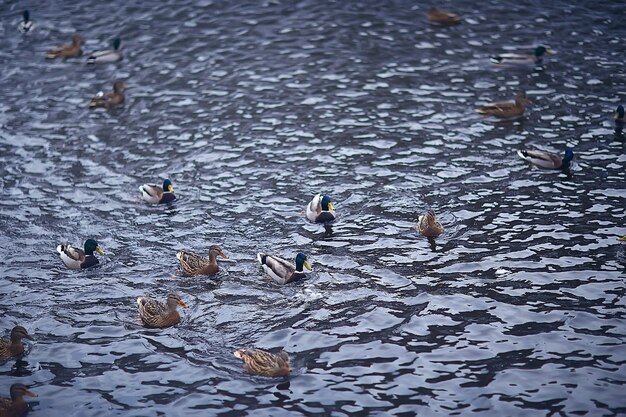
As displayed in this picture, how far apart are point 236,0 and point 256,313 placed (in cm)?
2005

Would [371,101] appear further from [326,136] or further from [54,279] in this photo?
[54,279]

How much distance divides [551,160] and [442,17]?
35.0ft

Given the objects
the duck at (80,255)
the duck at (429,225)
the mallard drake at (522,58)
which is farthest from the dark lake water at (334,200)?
the mallard drake at (522,58)

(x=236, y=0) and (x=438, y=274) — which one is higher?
(x=236, y=0)

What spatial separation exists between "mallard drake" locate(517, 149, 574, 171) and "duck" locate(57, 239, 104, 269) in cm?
1182

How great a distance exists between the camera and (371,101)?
93.0 feet

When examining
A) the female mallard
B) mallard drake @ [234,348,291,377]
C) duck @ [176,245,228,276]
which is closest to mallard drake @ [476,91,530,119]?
the female mallard

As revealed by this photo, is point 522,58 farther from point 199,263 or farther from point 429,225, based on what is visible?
point 199,263

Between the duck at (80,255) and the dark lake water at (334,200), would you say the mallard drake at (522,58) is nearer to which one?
the dark lake water at (334,200)

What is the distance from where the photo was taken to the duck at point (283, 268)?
19641 mm

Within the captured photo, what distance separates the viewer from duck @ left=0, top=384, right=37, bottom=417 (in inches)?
621

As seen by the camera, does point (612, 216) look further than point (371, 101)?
No

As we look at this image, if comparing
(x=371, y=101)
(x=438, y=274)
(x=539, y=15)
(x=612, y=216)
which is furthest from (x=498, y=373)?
(x=539, y=15)

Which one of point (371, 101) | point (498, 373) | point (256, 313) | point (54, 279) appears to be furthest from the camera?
point (371, 101)
